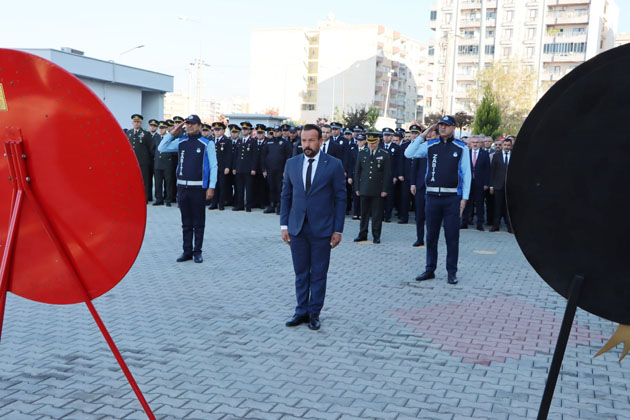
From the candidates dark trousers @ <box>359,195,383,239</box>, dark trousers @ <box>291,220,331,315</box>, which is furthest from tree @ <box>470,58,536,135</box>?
dark trousers @ <box>291,220,331,315</box>

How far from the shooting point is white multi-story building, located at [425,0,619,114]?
271ft

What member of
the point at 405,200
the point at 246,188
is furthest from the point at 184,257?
the point at 246,188

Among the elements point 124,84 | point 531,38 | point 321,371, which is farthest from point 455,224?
point 531,38

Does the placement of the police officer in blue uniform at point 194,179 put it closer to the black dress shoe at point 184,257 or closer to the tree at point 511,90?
the black dress shoe at point 184,257

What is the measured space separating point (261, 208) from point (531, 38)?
7749 cm

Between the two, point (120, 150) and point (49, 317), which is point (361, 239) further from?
point (120, 150)

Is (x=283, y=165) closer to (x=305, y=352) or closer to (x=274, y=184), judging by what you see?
(x=274, y=184)

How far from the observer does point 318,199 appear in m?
6.43

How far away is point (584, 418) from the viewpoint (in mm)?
4254

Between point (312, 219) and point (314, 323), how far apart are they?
1055mm

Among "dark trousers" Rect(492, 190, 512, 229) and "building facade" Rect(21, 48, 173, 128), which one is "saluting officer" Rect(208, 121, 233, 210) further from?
"building facade" Rect(21, 48, 173, 128)

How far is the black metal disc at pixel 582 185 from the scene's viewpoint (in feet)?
7.53

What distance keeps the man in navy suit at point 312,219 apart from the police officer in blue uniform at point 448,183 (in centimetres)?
261

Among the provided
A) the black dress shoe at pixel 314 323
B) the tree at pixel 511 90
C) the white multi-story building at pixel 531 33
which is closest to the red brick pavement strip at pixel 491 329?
the black dress shoe at pixel 314 323
